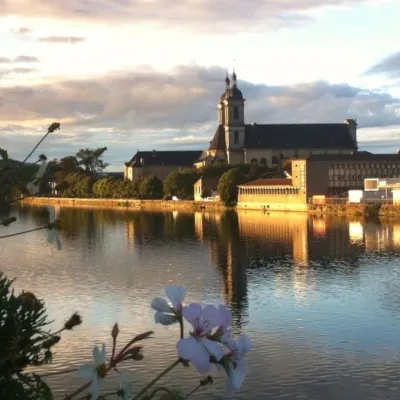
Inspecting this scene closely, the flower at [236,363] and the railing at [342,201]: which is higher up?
the flower at [236,363]

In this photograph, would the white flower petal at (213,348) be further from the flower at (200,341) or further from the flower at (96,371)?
the flower at (96,371)

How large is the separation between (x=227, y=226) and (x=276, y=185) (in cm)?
1816

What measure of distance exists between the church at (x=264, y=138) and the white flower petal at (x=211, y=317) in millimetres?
86650

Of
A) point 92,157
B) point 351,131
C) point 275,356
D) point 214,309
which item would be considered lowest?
point 275,356

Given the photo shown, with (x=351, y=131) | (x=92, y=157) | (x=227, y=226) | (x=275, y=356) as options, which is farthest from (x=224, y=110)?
(x=92, y=157)

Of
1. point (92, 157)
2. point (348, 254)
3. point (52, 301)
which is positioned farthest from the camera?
point (348, 254)

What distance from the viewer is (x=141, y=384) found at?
9617mm

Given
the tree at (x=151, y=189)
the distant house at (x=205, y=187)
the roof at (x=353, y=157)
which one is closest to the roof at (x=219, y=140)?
the tree at (x=151, y=189)

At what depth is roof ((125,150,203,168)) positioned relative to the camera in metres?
98.0

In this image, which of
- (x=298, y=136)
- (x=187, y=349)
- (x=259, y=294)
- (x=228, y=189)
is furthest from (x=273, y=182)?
(x=187, y=349)

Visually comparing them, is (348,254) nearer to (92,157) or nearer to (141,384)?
(141,384)

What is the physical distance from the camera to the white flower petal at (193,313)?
1.33m

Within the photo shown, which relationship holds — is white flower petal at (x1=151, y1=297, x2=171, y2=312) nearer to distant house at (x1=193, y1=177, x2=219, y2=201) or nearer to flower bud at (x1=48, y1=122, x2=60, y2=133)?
flower bud at (x1=48, y1=122, x2=60, y2=133)

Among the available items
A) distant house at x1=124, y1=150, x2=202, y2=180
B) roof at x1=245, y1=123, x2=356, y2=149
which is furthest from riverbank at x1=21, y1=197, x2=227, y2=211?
roof at x1=245, y1=123, x2=356, y2=149
